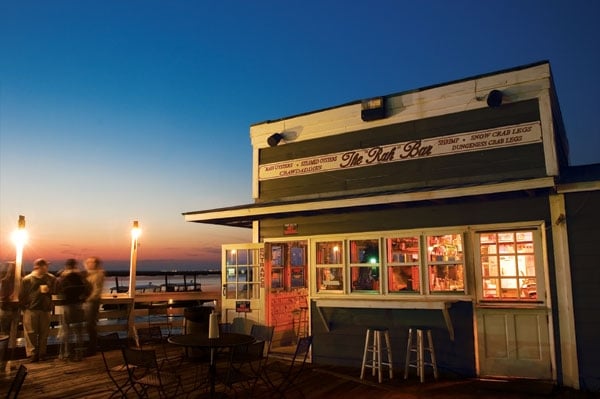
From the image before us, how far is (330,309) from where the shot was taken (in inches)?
319

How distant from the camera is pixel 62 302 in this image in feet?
28.5

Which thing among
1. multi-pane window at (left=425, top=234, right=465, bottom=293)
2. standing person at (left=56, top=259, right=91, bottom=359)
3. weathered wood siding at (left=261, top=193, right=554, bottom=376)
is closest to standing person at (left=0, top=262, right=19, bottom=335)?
standing person at (left=56, top=259, right=91, bottom=359)

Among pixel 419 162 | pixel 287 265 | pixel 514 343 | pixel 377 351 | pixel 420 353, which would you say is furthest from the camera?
pixel 287 265

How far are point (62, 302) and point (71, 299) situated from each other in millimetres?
255

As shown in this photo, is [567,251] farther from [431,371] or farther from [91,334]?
[91,334]

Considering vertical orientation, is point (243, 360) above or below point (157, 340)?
above

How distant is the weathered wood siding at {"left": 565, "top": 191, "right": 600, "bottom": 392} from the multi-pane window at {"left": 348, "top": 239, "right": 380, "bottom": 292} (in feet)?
9.07

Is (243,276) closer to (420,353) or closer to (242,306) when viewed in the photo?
(242,306)

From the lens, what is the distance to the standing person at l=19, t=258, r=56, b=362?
28.0 feet

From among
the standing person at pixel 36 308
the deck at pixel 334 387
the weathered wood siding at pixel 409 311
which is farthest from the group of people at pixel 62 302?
the weathered wood siding at pixel 409 311

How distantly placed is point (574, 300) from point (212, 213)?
Answer: 5.99 meters

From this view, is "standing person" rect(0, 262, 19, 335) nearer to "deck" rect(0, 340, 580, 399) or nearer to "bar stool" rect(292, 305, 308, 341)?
"deck" rect(0, 340, 580, 399)

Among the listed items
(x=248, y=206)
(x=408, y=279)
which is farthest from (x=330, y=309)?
(x=248, y=206)

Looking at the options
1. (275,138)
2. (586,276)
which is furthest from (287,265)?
(586,276)
